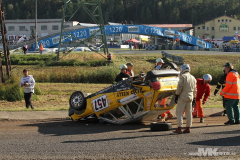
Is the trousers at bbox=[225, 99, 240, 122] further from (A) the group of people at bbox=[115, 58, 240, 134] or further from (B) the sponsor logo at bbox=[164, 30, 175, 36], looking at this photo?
(B) the sponsor logo at bbox=[164, 30, 175, 36]

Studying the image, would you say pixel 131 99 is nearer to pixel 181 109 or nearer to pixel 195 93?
pixel 181 109

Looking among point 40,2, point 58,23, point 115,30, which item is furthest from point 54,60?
point 40,2

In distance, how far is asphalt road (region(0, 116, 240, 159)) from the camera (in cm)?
721

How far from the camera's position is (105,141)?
8.29 meters

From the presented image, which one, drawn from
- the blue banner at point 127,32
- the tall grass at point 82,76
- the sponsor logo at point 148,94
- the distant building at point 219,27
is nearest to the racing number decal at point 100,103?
the sponsor logo at point 148,94

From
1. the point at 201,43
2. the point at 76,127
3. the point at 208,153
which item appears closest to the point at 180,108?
the point at 208,153

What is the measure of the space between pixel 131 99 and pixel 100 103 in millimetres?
1041

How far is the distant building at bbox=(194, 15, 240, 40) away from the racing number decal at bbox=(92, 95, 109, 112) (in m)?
87.7

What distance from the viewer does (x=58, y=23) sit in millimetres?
88312

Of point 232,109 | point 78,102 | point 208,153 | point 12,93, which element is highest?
point 78,102

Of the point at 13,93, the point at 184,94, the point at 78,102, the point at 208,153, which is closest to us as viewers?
the point at 208,153

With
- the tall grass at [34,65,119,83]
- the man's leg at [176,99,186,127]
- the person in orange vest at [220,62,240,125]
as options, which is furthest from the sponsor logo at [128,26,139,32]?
the man's leg at [176,99,186,127]

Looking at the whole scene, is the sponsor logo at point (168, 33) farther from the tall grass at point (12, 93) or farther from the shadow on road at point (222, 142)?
the shadow on road at point (222, 142)

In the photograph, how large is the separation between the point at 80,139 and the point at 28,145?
1.26 meters
